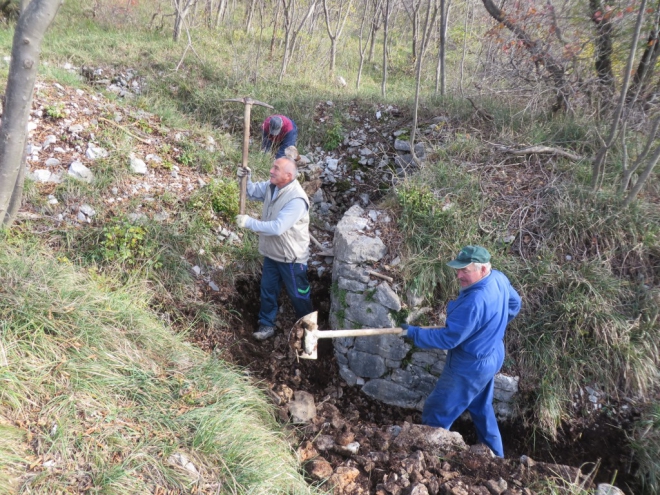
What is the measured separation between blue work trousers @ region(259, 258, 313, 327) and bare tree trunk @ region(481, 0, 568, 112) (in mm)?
4434

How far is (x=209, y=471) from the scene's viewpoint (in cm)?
235

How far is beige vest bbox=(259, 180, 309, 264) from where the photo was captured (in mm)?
3857

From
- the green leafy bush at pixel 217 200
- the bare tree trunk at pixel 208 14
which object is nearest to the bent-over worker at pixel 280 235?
the green leafy bush at pixel 217 200

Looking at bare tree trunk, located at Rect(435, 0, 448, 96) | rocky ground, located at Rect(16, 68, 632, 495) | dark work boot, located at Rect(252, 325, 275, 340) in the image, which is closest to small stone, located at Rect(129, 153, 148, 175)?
rocky ground, located at Rect(16, 68, 632, 495)

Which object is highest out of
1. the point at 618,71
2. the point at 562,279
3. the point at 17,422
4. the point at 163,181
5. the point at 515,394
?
the point at 618,71

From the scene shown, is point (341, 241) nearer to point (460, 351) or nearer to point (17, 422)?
point (460, 351)

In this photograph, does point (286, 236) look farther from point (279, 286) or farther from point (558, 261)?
point (558, 261)

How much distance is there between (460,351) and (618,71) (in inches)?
192

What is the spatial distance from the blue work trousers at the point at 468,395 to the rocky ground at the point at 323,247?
320 mm

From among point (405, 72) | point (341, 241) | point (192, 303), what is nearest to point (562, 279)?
point (341, 241)

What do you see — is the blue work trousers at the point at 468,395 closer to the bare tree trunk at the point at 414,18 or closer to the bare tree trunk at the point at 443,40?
the bare tree trunk at the point at 443,40

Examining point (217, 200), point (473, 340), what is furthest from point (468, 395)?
point (217, 200)

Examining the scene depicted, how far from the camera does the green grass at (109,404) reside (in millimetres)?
2096

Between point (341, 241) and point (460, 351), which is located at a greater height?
point (341, 241)
